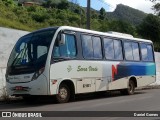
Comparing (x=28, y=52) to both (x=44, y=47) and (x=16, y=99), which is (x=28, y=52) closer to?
(x=44, y=47)

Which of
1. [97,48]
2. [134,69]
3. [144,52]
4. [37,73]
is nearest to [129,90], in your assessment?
[134,69]

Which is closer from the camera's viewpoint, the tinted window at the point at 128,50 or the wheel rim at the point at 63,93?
the wheel rim at the point at 63,93

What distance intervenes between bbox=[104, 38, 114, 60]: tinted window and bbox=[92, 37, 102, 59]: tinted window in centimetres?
54

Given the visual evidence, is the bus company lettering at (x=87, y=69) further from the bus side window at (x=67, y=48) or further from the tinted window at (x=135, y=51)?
the tinted window at (x=135, y=51)

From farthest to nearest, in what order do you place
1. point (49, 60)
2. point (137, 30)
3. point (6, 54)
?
point (137, 30)
point (6, 54)
point (49, 60)

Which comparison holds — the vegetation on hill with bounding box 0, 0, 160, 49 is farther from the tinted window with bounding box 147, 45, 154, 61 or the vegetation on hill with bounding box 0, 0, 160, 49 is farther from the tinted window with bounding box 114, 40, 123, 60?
the tinted window with bounding box 114, 40, 123, 60

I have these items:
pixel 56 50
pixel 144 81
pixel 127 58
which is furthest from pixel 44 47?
pixel 144 81

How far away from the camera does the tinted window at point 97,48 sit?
1780 centimetres

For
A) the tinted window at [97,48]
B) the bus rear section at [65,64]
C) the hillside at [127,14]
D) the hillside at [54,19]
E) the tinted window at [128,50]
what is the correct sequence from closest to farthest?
the bus rear section at [65,64] → the tinted window at [97,48] → the tinted window at [128,50] → the hillside at [54,19] → the hillside at [127,14]

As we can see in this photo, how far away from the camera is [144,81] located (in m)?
22.3

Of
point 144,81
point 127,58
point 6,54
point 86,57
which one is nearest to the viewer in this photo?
point 86,57

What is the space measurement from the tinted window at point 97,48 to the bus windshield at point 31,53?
9.74 ft

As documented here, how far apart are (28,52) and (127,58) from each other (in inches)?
271

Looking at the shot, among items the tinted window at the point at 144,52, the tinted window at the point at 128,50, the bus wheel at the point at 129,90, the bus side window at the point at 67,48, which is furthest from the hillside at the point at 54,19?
the bus side window at the point at 67,48
